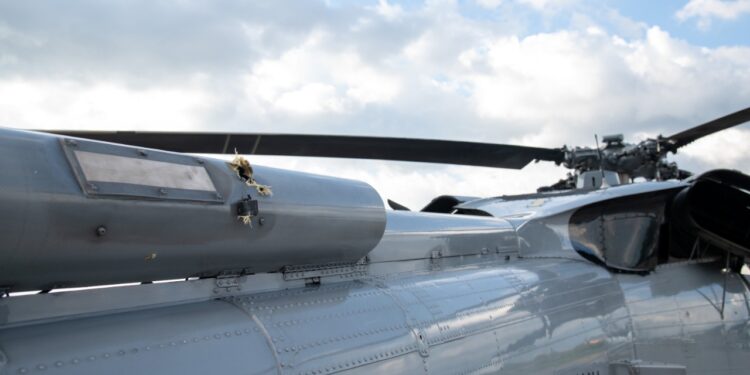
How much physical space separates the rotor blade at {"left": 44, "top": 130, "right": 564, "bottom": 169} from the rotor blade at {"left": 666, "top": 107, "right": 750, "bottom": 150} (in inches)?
72.3

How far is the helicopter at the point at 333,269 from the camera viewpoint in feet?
7.99

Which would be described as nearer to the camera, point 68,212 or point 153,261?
point 68,212

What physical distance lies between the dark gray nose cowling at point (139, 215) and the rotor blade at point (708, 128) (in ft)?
19.9

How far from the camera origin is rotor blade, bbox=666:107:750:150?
738 cm

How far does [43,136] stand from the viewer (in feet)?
8.23

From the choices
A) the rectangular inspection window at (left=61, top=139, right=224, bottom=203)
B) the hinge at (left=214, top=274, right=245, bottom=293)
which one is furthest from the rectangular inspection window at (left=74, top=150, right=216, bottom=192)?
the hinge at (left=214, top=274, right=245, bottom=293)

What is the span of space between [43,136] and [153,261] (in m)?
0.74

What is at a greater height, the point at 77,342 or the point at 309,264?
the point at 309,264

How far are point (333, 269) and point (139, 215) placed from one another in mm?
1616

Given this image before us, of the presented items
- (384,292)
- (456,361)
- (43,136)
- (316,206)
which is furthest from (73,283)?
(456,361)

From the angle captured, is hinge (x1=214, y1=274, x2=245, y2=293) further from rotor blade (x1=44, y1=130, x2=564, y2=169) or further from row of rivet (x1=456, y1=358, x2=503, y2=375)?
rotor blade (x1=44, y1=130, x2=564, y2=169)

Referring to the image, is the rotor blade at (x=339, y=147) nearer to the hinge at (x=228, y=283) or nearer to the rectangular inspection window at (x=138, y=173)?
the rectangular inspection window at (x=138, y=173)

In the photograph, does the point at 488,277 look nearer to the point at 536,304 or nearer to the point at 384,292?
the point at 536,304

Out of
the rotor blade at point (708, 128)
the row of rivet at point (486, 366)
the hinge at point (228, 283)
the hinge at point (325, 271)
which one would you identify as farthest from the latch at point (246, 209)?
the rotor blade at point (708, 128)
